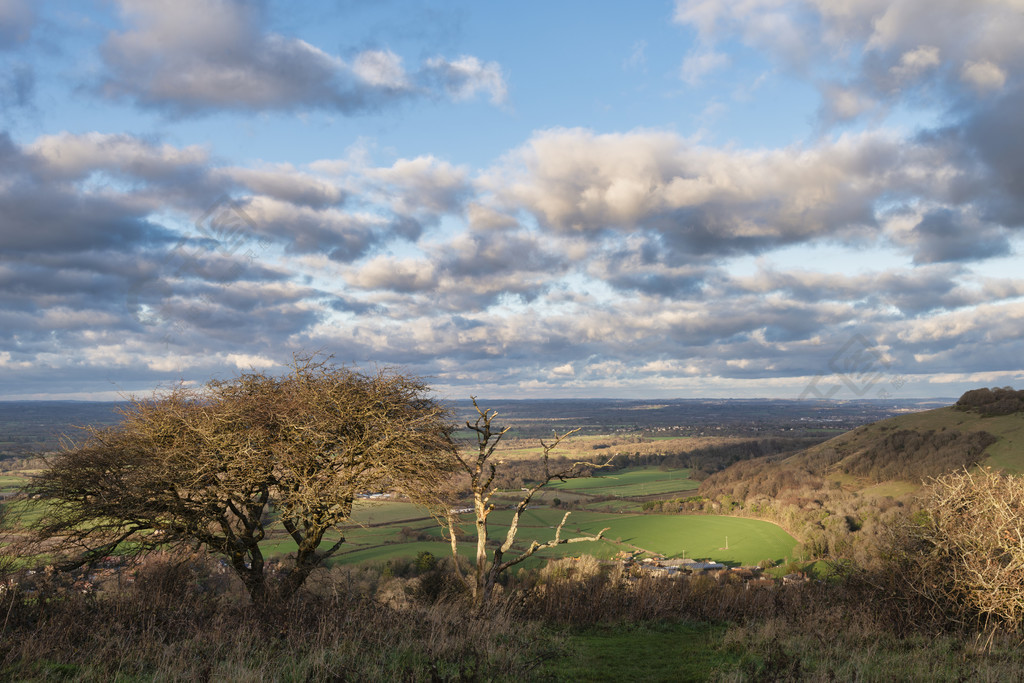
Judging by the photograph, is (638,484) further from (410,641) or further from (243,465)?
(410,641)

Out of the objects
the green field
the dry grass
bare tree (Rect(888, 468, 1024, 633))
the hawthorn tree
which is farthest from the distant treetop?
the hawthorn tree

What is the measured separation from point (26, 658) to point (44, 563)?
878 cm

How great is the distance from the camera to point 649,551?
185 feet

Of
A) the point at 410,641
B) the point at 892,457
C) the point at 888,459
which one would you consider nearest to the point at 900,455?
the point at 892,457

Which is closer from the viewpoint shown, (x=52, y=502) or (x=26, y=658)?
(x=26, y=658)

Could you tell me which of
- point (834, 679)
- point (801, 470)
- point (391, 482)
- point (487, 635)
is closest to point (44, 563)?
point (391, 482)

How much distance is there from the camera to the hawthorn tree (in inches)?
562

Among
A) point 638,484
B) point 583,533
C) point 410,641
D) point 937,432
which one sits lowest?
point 638,484

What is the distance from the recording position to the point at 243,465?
14969mm

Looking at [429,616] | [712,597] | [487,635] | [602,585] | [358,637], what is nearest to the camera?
[358,637]

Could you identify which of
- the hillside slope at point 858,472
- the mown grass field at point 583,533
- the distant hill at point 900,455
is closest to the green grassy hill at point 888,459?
the distant hill at point 900,455

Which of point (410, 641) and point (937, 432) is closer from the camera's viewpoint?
point (410, 641)

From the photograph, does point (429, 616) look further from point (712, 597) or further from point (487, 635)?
point (712, 597)

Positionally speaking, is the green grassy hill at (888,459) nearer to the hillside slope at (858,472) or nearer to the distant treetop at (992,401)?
the hillside slope at (858,472)
